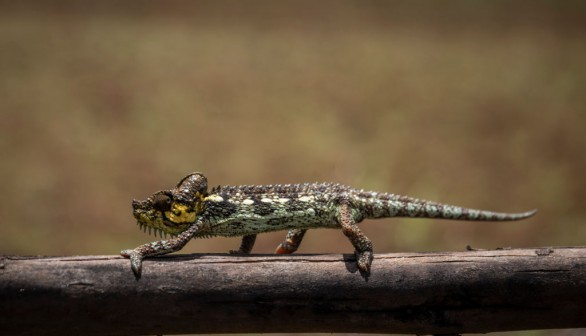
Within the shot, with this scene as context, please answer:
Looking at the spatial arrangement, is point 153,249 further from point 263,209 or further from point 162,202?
point 263,209

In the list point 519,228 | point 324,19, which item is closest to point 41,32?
point 324,19

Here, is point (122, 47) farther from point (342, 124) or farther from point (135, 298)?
point (135, 298)

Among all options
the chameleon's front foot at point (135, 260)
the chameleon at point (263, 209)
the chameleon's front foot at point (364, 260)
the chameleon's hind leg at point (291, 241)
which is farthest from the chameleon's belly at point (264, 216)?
the chameleon's front foot at point (135, 260)

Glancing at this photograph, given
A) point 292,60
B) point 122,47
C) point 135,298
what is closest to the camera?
point 135,298

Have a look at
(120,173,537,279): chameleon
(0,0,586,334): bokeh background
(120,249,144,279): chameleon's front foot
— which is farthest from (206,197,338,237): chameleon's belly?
(0,0,586,334): bokeh background

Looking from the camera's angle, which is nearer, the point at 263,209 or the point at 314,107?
the point at 263,209

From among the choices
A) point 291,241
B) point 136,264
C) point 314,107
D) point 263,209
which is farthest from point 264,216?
point 314,107

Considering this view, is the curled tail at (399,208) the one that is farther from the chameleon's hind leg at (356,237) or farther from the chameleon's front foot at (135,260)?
the chameleon's front foot at (135,260)
